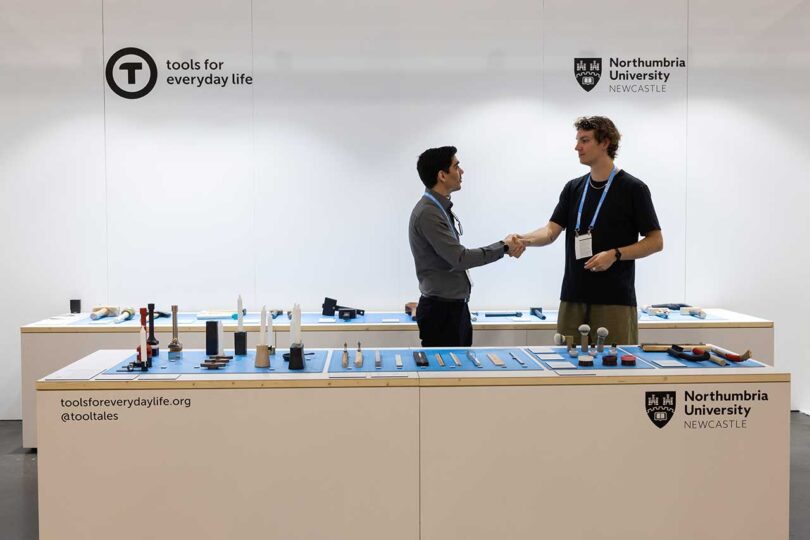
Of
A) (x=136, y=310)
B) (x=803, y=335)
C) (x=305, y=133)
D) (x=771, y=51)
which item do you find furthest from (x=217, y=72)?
(x=803, y=335)

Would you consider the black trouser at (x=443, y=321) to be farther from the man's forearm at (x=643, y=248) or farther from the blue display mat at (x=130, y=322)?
the blue display mat at (x=130, y=322)

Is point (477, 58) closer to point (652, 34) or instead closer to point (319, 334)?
point (652, 34)

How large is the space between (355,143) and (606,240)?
88.6 inches

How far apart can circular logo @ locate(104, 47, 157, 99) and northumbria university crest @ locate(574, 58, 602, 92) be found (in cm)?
303

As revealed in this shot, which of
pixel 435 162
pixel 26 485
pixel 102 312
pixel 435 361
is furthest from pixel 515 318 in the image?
pixel 26 485

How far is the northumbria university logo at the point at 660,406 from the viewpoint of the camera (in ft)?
8.80

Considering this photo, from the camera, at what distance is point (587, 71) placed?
16.9 ft

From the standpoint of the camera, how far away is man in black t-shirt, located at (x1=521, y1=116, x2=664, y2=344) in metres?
3.48

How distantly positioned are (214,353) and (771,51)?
4.54 m

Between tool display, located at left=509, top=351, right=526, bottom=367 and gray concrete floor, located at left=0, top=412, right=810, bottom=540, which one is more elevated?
tool display, located at left=509, top=351, right=526, bottom=367

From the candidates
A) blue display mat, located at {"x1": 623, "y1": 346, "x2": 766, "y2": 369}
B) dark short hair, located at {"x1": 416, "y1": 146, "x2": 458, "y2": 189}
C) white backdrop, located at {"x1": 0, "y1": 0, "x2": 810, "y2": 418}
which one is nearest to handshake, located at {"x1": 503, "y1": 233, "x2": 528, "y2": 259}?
dark short hair, located at {"x1": 416, "y1": 146, "x2": 458, "y2": 189}

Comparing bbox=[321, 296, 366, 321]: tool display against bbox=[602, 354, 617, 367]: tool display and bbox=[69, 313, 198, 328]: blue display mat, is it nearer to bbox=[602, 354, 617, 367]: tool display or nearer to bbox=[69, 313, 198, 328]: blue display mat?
bbox=[69, 313, 198, 328]: blue display mat

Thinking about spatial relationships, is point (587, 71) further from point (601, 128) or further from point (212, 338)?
point (212, 338)

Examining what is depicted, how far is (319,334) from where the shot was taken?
4539mm
